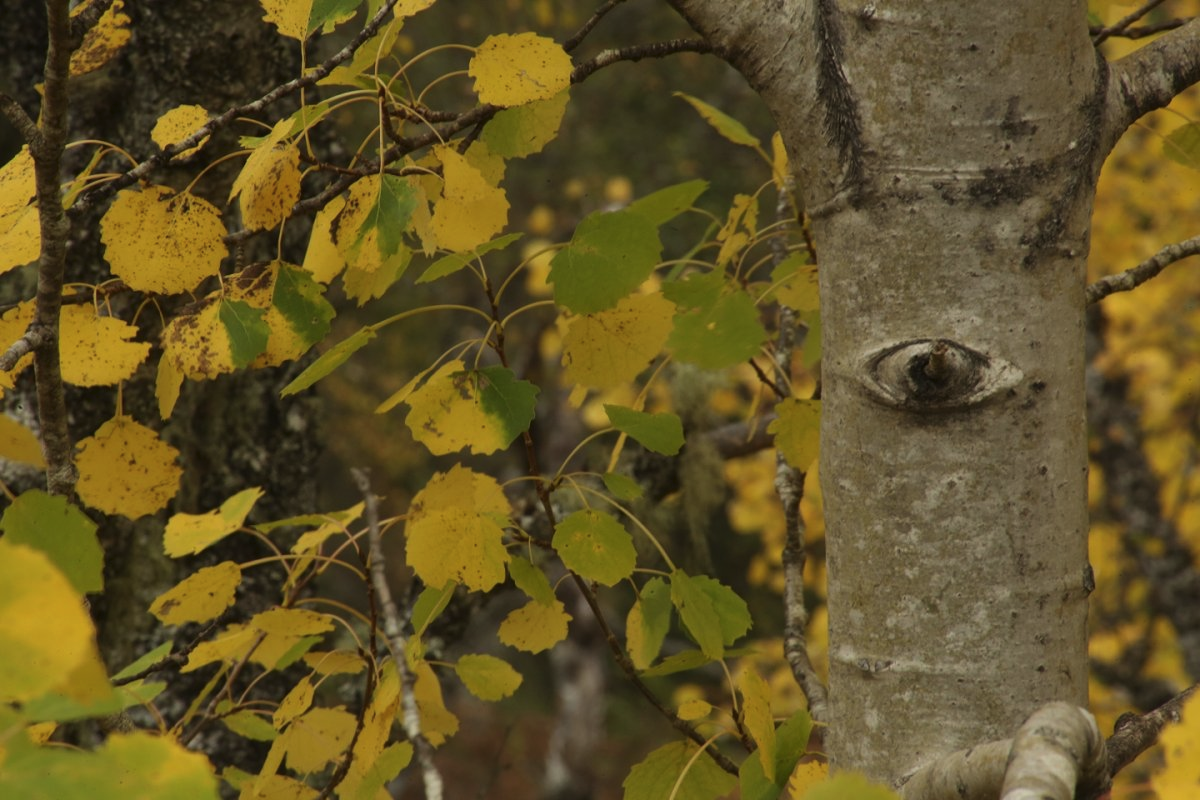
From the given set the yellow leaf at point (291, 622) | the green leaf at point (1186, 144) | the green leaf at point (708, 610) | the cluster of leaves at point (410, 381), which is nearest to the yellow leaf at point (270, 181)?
the cluster of leaves at point (410, 381)

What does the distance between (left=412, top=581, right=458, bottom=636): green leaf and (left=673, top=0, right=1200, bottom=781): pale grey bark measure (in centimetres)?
34

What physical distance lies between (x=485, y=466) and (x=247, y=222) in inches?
310

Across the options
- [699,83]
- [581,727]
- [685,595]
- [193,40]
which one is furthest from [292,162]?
[581,727]

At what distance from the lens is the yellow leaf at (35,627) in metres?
0.36

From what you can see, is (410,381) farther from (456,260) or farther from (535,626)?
(535,626)

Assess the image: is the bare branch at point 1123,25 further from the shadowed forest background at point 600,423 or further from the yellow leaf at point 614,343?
the yellow leaf at point 614,343

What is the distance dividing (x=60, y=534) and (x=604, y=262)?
43 centimetres

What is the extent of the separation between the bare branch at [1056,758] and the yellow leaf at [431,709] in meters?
0.62

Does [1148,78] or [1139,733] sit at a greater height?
[1148,78]

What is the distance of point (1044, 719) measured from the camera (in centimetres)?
48

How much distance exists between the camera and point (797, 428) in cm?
97

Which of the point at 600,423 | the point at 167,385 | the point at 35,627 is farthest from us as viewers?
the point at 600,423

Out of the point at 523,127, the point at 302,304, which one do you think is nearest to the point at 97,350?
the point at 302,304

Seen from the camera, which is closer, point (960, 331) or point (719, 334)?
point (960, 331)
